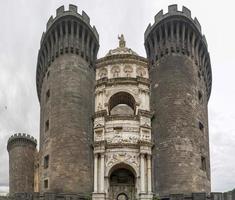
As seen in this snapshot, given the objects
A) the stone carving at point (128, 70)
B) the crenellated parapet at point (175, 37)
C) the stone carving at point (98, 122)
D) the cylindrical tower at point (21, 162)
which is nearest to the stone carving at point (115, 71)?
the stone carving at point (128, 70)

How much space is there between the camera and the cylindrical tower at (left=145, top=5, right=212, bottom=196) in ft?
122

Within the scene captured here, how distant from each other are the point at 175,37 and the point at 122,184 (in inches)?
583

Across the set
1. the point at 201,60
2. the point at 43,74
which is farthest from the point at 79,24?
the point at 201,60

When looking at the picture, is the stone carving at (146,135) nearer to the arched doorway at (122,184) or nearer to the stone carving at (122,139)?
the stone carving at (122,139)

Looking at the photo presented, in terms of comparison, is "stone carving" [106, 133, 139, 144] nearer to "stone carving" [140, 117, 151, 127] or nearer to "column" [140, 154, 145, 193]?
"stone carving" [140, 117, 151, 127]

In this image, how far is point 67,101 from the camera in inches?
1576

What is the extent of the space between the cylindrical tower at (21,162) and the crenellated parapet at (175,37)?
2052cm

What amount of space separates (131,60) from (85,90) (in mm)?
5225

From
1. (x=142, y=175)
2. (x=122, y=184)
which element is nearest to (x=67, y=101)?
(x=122, y=184)

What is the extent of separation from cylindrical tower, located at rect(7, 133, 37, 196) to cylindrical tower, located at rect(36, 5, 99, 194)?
36.8 ft

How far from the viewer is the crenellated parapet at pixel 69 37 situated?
42531mm

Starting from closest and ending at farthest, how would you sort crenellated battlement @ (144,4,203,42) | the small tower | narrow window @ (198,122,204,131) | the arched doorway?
the small tower → the arched doorway → narrow window @ (198,122,204,131) → crenellated battlement @ (144,4,203,42)

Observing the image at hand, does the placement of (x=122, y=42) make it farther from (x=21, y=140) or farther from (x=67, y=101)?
(x=21, y=140)

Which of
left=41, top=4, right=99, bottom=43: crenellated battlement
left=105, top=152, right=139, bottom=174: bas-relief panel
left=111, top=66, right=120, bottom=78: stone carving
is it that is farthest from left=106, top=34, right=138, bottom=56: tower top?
left=105, top=152, right=139, bottom=174: bas-relief panel
